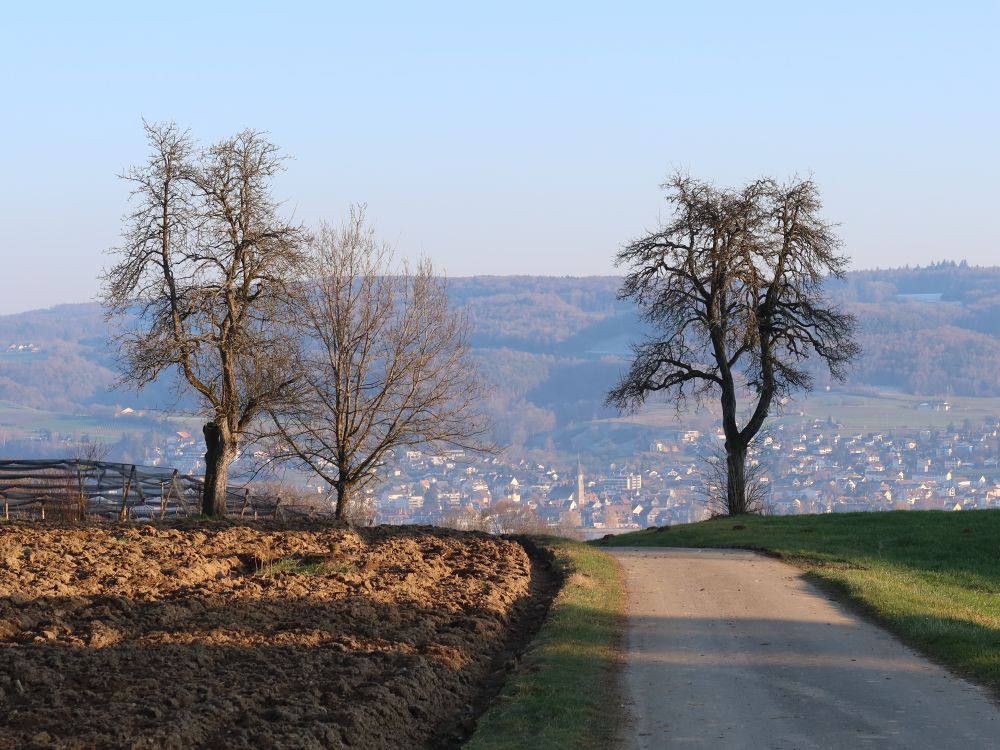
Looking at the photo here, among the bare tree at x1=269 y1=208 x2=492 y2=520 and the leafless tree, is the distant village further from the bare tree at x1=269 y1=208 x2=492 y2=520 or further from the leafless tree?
the bare tree at x1=269 y1=208 x2=492 y2=520

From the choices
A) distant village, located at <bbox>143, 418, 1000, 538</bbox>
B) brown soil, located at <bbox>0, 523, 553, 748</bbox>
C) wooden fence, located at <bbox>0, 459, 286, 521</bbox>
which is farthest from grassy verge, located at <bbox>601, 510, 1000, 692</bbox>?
distant village, located at <bbox>143, 418, 1000, 538</bbox>

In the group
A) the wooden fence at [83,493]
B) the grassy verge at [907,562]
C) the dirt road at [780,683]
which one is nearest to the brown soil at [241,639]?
the dirt road at [780,683]

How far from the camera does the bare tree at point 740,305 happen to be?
3969 cm

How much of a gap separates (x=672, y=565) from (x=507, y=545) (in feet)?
12.2

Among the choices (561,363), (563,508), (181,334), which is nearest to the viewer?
(181,334)

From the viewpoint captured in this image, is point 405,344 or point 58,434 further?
point 58,434

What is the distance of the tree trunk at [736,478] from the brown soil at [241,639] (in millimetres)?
22019

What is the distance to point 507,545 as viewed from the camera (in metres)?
25.4

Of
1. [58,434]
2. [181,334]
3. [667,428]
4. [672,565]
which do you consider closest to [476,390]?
[181,334]

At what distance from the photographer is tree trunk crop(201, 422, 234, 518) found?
2908 centimetres

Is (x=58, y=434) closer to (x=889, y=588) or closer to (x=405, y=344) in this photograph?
(x=405, y=344)

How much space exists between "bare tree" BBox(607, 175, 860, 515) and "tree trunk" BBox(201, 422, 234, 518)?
656 inches

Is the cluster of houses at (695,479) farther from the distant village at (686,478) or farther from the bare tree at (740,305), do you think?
the bare tree at (740,305)

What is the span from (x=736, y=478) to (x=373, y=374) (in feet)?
44.8
